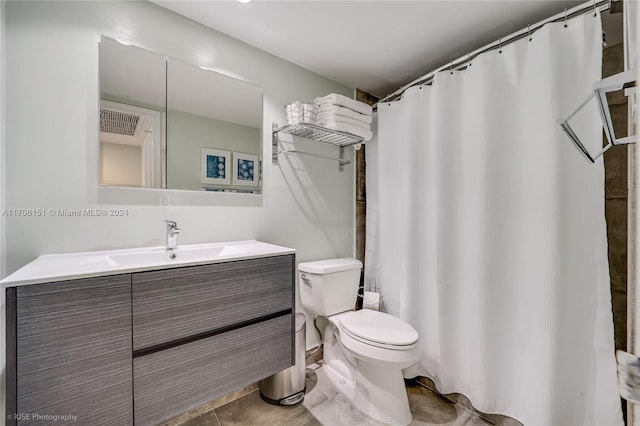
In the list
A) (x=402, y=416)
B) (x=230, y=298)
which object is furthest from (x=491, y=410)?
(x=230, y=298)

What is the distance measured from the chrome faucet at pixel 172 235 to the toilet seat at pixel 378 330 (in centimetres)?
105

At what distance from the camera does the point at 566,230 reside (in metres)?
1.26

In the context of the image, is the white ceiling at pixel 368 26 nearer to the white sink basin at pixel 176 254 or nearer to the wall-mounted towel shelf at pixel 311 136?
the wall-mounted towel shelf at pixel 311 136

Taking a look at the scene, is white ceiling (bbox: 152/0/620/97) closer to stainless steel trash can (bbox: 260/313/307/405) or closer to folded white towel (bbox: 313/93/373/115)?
folded white towel (bbox: 313/93/373/115)

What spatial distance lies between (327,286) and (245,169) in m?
0.92

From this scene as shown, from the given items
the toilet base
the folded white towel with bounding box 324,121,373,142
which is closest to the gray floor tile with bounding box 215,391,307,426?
the toilet base

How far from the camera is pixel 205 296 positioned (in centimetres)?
113

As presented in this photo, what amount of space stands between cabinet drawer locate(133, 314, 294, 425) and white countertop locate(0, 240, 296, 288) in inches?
12.8

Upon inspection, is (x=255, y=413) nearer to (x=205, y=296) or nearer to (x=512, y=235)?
(x=205, y=296)

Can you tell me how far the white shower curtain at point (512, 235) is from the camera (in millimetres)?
1209

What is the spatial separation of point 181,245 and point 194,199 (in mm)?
262

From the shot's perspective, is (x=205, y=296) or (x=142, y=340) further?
(x=205, y=296)

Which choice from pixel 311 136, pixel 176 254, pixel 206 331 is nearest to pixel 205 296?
pixel 206 331

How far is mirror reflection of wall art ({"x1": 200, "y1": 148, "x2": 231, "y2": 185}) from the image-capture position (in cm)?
160
